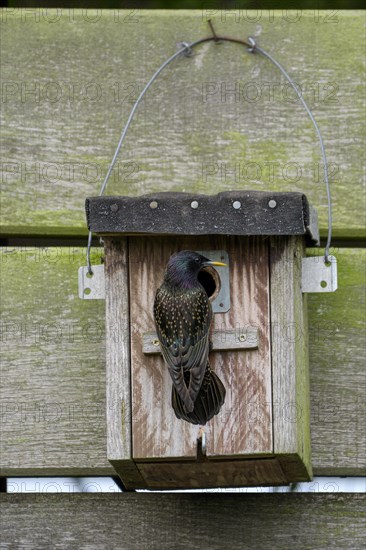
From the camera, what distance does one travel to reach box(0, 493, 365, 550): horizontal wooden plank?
5.03m

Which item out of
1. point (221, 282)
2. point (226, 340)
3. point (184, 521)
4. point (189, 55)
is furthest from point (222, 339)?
point (189, 55)

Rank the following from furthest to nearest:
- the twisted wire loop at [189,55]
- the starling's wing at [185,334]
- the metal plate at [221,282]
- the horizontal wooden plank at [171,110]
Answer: the horizontal wooden plank at [171,110] → the twisted wire loop at [189,55] → the metal plate at [221,282] → the starling's wing at [185,334]

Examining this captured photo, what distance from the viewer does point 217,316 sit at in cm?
494

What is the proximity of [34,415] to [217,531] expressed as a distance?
24.3 inches

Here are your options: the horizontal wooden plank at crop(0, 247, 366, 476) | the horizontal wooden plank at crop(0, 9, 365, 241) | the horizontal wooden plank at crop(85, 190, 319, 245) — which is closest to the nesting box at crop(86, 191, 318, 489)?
the horizontal wooden plank at crop(85, 190, 319, 245)

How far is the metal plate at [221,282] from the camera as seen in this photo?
4.94 meters

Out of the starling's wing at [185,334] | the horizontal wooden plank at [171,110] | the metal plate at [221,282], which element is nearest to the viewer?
the starling's wing at [185,334]

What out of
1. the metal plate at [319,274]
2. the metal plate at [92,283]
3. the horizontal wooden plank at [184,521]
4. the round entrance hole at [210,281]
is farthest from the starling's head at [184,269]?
the horizontal wooden plank at [184,521]

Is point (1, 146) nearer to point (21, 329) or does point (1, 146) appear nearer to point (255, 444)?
point (21, 329)

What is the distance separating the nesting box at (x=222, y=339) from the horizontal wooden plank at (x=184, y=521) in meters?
0.08

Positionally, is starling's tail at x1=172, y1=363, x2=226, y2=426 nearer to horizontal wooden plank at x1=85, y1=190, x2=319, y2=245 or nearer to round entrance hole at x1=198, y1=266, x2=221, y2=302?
round entrance hole at x1=198, y1=266, x2=221, y2=302

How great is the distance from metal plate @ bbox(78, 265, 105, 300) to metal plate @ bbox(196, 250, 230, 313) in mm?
283

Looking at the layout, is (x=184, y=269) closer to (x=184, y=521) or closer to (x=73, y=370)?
(x=73, y=370)

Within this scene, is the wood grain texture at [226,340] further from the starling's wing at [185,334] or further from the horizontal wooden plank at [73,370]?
the horizontal wooden plank at [73,370]
